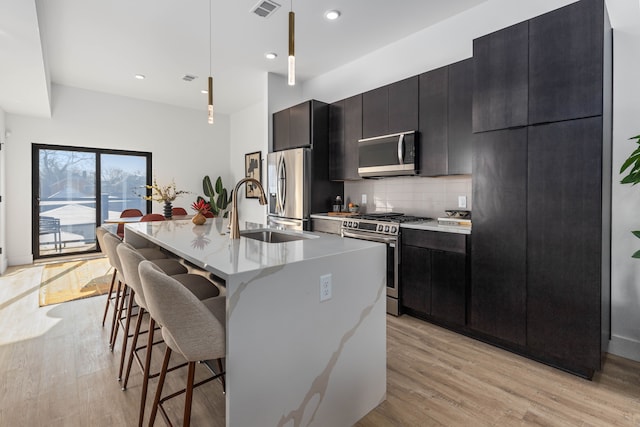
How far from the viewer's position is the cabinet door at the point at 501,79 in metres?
2.36

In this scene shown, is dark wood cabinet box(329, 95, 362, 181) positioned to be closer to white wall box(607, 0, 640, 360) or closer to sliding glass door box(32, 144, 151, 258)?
white wall box(607, 0, 640, 360)

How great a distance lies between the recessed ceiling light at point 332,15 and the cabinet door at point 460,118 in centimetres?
124

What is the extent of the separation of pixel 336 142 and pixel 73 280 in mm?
4038

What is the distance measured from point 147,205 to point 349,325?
6.14 m

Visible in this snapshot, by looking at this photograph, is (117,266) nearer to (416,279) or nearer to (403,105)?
(416,279)

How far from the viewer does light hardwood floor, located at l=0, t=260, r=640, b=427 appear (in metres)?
1.79

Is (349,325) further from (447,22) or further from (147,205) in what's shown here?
(147,205)

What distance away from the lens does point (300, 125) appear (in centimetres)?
445

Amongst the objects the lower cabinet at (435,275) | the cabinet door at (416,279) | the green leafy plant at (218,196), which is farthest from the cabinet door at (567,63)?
the green leafy plant at (218,196)

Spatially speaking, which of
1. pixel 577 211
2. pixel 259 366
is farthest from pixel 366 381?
pixel 577 211

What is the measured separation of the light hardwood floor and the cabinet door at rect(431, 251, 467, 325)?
0.19 metres

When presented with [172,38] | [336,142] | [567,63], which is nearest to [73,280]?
[172,38]

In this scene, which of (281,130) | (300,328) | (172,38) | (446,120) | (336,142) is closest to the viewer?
(300,328)

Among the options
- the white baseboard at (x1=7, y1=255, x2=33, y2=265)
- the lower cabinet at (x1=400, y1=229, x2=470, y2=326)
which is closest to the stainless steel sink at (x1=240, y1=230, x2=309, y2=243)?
the lower cabinet at (x1=400, y1=229, x2=470, y2=326)
